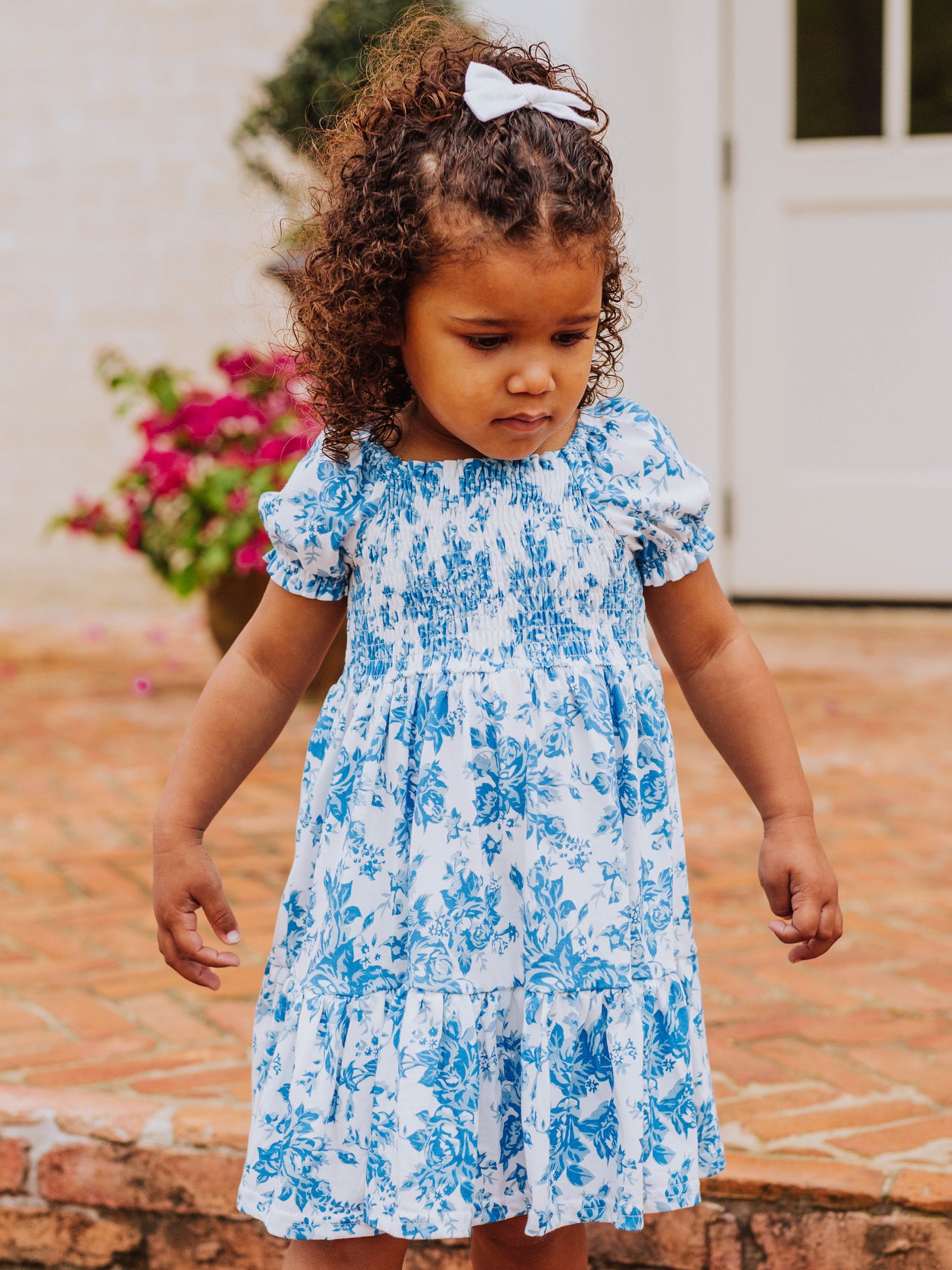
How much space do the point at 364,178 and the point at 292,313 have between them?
28 cm

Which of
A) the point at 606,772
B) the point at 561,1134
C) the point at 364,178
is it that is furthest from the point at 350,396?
the point at 561,1134

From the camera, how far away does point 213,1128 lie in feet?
7.16

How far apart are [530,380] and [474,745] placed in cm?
37

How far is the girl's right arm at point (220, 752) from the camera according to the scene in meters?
1.69

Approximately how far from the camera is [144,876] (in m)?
3.32

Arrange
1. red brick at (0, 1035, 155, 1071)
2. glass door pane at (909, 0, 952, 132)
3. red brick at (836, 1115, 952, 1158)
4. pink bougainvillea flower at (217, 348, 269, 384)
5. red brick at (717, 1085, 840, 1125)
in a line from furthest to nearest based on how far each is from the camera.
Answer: glass door pane at (909, 0, 952, 132)
pink bougainvillea flower at (217, 348, 269, 384)
red brick at (0, 1035, 155, 1071)
red brick at (717, 1085, 840, 1125)
red brick at (836, 1115, 952, 1158)

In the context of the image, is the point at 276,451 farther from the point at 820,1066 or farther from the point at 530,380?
the point at 530,380

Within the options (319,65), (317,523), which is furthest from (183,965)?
(319,65)

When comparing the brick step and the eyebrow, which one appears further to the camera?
the brick step

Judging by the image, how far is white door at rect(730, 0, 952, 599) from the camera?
5.34 m

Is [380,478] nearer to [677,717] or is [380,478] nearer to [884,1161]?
[884,1161]

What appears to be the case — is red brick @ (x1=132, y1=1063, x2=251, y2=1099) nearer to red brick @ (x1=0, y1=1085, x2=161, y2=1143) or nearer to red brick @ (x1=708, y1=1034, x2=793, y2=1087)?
red brick @ (x1=0, y1=1085, x2=161, y2=1143)

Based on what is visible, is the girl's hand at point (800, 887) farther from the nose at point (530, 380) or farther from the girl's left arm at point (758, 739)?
the nose at point (530, 380)

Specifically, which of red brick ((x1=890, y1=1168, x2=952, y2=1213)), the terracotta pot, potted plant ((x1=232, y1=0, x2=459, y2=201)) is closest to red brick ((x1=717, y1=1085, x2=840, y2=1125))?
red brick ((x1=890, y1=1168, x2=952, y2=1213))
